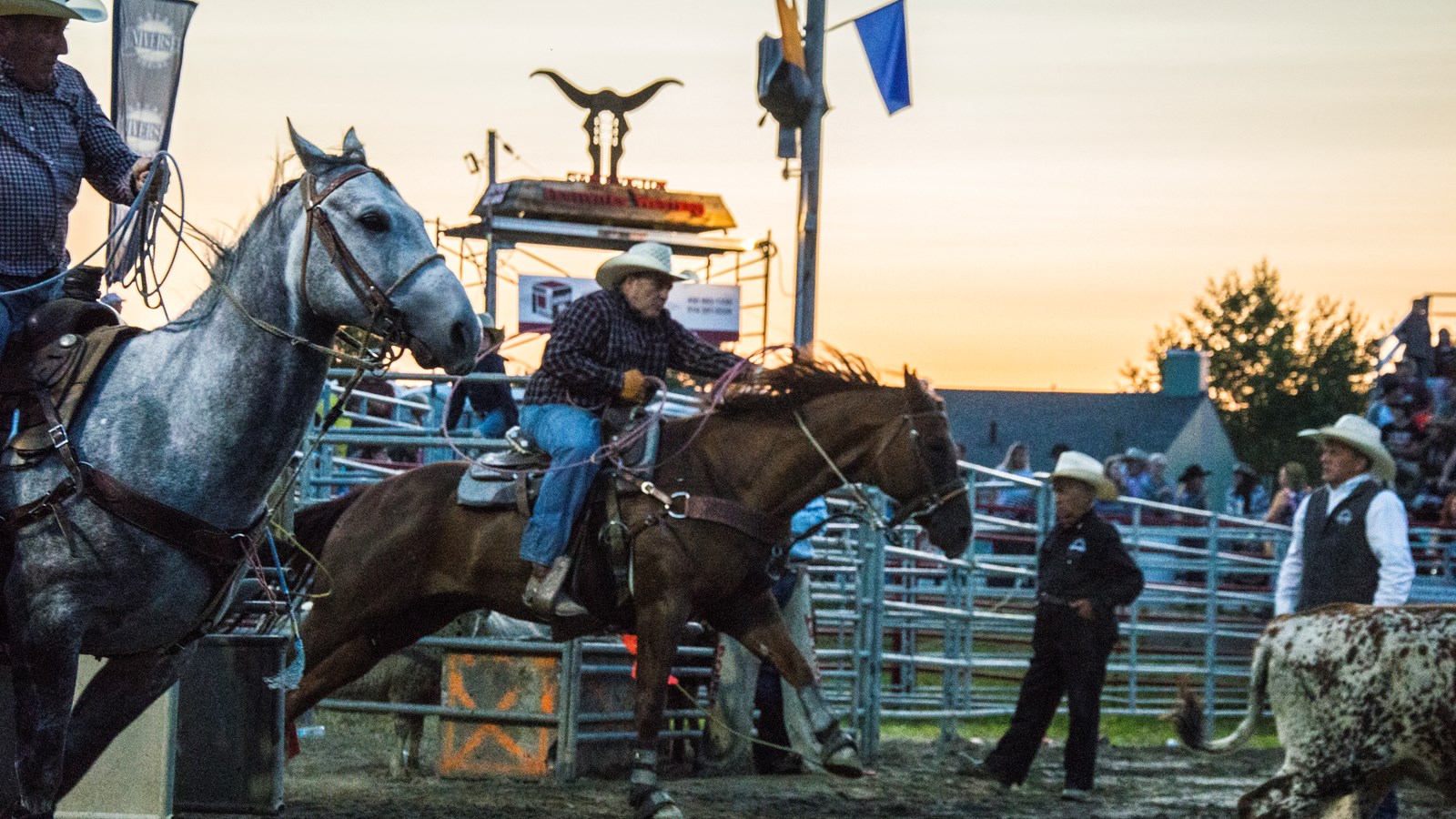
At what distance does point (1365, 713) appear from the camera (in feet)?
20.3

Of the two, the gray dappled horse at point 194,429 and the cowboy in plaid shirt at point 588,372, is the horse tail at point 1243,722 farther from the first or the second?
the gray dappled horse at point 194,429

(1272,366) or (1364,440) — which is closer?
(1364,440)

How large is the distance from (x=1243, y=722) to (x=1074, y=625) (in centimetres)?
255

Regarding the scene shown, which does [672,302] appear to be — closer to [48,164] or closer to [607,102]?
[607,102]

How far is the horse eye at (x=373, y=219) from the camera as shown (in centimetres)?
454

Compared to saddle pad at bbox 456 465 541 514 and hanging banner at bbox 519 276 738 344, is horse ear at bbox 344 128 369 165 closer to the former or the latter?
saddle pad at bbox 456 465 541 514

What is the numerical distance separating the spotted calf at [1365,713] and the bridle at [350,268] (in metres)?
3.61

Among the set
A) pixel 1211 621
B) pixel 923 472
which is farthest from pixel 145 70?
pixel 1211 621

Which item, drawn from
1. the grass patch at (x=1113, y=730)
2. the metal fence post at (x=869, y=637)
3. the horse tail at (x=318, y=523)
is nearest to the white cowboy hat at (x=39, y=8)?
the horse tail at (x=318, y=523)

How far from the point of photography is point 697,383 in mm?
9523

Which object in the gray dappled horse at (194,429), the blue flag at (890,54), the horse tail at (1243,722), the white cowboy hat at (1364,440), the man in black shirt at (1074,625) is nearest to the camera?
the gray dappled horse at (194,429)

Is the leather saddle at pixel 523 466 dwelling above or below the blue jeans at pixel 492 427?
below

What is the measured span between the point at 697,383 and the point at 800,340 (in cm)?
276

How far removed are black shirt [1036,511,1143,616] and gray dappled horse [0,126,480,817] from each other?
19.3ft
